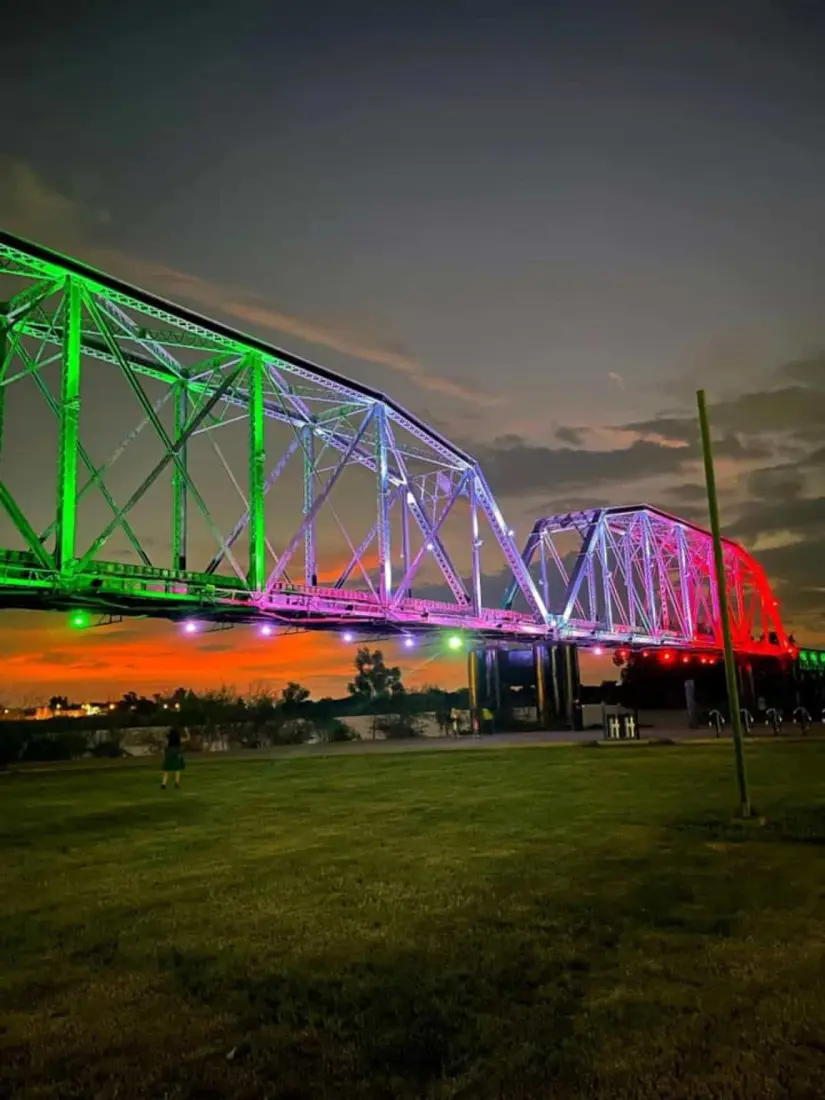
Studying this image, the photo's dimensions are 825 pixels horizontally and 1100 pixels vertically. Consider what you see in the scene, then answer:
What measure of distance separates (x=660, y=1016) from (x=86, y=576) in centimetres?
3059

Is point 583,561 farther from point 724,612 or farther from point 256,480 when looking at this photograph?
point 724,612

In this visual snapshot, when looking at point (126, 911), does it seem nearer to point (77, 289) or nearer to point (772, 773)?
point (772, 773)

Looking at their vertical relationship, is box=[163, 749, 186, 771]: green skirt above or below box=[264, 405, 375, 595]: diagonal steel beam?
below

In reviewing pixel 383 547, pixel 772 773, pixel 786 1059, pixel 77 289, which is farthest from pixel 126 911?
pixel 383 547

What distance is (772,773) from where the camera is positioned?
2269cm

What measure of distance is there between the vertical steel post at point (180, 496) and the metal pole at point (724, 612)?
101 ft

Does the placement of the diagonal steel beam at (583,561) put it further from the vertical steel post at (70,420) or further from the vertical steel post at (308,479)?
the vertical steel post at (70,420)

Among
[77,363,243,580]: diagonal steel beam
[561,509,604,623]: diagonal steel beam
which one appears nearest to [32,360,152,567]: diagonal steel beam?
[77,363,243,580]: diagonal steel beam

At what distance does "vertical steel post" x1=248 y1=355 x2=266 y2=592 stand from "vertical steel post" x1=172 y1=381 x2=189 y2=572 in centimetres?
360

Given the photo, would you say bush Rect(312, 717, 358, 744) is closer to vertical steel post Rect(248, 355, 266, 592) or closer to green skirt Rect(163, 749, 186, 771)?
vertical steel post Rect(248, 355, 266, 592)

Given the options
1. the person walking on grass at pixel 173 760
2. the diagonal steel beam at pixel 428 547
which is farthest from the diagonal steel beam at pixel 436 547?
the person walking on grass at pixel 173 760

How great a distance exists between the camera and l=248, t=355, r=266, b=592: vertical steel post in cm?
4166

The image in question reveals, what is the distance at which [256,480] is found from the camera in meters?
43.2

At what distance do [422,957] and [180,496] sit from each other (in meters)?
40.8
